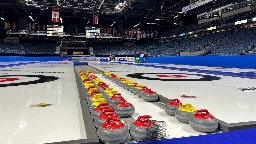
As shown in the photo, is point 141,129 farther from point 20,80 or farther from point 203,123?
point 20,80

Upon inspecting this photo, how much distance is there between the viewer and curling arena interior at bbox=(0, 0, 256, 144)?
1362 mm

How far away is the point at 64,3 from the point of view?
70.0 ft

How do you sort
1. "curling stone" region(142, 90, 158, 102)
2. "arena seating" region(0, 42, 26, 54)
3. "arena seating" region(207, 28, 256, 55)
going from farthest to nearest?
"arena seating" region(0, 42, 26, 54)
"arena seating" region(207, 28, 256, 55)
"curling stone" region(142, 90, 158, 102)

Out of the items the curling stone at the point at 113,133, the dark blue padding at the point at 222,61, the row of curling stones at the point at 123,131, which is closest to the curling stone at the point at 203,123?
the row of curling stones at the point at 123,131

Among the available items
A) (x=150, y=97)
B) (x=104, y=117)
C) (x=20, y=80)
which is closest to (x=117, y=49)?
(x=20, y=80)

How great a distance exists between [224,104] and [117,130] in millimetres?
1481

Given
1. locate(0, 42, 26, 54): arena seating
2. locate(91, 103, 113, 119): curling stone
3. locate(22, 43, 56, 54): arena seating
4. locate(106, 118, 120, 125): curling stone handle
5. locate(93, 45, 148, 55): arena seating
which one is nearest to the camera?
locate(106, 118, 120, 125): curling stone handle

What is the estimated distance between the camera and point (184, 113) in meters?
1.66

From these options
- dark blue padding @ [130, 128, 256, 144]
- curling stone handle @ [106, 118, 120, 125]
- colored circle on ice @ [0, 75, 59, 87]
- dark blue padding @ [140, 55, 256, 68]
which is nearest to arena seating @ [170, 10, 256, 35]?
dark blue padding @ [140, 55, 256, 68]

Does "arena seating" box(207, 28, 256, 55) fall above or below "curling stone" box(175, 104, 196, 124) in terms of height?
above

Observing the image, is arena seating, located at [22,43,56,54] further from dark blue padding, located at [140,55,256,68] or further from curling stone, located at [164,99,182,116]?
curling stone, located at [164,99,182,116]

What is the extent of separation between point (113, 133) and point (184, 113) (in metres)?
0.67

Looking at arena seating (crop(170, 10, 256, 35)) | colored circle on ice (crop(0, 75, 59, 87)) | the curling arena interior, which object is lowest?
colored circle on ice (crop(0, 75, 59, 87))

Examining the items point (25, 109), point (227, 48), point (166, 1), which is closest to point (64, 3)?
point (166, 1)
